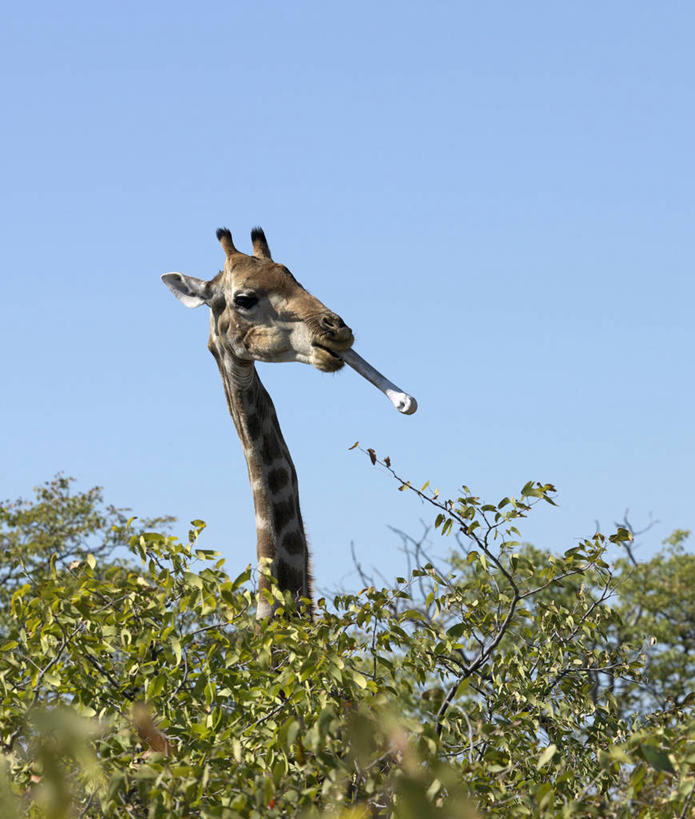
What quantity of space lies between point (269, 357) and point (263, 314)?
1.06 ft

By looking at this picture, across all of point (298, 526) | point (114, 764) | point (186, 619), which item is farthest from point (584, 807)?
point (298, 526)

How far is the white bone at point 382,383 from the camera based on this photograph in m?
6.42

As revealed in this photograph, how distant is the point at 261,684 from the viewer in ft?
17.0

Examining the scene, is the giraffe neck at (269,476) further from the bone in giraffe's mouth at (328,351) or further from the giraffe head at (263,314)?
the bone in giraffe's mouth at (328,351)

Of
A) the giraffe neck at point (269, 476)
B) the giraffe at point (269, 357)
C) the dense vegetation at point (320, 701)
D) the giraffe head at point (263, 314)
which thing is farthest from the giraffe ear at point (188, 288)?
the dense vegetation at point (320, 701)

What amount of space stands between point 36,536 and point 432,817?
22.7m

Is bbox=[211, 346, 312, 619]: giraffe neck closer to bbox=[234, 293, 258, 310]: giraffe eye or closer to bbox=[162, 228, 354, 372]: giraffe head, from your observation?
bbox=[162, 228, 354, 372]: giraffe head

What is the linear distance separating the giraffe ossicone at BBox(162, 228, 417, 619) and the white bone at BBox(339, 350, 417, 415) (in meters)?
0.14

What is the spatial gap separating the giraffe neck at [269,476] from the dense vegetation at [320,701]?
4.89ft

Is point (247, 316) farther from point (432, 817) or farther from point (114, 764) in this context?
point (432, 817)

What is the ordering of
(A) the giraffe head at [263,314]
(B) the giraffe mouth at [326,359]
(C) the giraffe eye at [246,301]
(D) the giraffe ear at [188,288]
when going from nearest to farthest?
(B) the giraffe mouth at [326,359], (A) the giraffe head at [263,314], (C) the giraffe eye at [246,301], (D) the giraffe ear at [188,288]

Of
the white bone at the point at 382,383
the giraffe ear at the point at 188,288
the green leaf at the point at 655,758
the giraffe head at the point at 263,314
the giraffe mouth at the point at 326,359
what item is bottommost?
the green leaf at the point at 655,758

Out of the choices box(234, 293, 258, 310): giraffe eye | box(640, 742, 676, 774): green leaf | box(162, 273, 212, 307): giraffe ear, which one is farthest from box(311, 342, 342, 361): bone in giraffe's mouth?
box(640, 742, 676, 774): green leaf

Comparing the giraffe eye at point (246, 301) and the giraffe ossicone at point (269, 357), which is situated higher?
the giraffe eye at point (246, 301)
